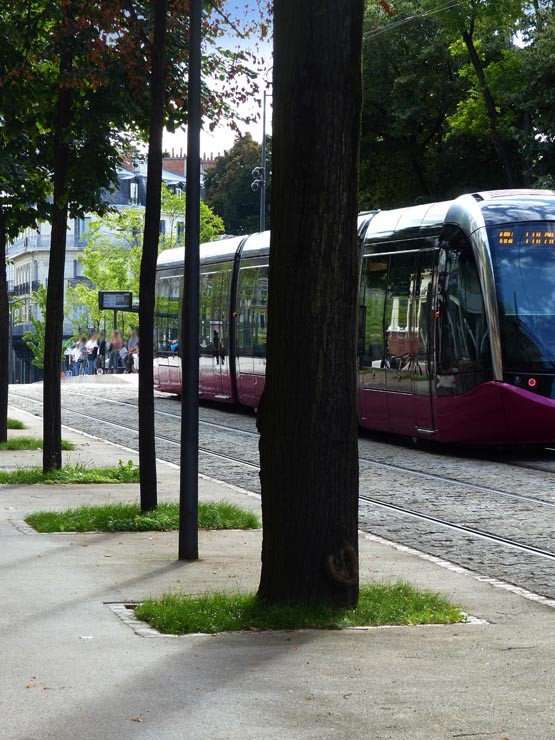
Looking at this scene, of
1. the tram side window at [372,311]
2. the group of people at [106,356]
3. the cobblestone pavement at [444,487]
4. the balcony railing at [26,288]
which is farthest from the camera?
the balcony railing at [26,288]

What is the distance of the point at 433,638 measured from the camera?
25.8 ft

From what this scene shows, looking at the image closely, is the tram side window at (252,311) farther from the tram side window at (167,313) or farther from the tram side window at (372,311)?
the tram side window at (372,311)

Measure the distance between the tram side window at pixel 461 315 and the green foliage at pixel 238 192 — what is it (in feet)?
235

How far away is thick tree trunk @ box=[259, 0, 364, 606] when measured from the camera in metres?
8.40

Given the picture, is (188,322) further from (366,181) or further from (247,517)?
(366,181)

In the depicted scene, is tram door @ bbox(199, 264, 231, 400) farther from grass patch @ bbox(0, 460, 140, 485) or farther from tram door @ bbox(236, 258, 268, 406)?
grass patch @ bbox(0, 460, 140, 485)

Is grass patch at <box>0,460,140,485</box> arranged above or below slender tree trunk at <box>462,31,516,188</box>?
below

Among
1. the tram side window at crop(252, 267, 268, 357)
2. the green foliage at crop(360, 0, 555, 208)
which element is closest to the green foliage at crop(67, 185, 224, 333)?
the green foliage at crop(360, 0, 555, 208)

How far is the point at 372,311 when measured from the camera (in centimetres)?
2323

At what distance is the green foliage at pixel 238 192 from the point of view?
3691 inches

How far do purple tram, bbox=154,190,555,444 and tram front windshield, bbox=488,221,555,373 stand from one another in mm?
12

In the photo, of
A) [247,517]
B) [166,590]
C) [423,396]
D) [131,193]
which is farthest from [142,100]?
[131,193]

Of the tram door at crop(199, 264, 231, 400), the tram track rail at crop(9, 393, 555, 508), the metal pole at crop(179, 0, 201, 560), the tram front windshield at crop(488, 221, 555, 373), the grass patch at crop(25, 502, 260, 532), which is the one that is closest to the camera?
the metal pole at crop(179, 0, 201, 560)

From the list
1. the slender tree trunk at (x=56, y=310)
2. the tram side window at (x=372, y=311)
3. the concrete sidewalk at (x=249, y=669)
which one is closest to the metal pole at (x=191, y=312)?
the concrete sidewalk at (x=249, y=669)
